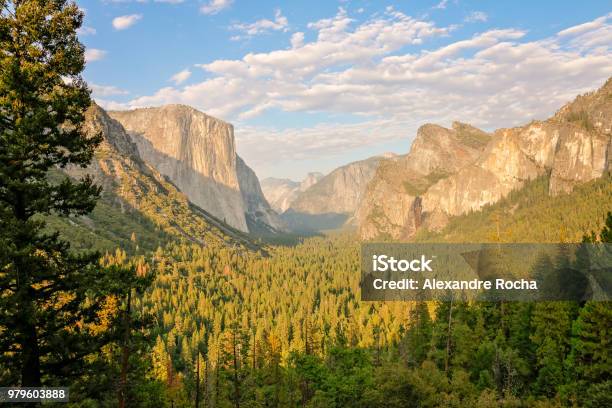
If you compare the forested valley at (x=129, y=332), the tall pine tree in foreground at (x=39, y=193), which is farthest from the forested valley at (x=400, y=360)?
the tall pine tree in foreground at (x=39, y=193)

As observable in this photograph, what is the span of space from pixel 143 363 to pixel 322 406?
17.8m

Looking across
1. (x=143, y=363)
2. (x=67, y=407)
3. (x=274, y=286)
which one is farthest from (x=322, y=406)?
(x=274, y=286)

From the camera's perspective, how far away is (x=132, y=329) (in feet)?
49.6

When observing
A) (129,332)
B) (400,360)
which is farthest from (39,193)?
(400,360)

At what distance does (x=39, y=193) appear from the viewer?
540 inches

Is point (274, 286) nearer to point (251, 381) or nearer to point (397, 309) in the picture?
point (397, 309)

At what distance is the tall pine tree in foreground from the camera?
13.1m

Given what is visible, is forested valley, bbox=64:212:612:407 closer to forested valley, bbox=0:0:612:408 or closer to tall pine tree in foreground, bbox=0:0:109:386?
forested valley, bbox=0:0:612:408

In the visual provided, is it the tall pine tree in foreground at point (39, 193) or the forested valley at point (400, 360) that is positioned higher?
the tall pine tree in foreground at point (39, 193)

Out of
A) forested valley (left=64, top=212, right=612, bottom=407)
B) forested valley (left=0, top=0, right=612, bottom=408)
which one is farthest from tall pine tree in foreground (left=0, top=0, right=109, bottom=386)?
forested valley (left=64, top=212, right=612, bottom=407)

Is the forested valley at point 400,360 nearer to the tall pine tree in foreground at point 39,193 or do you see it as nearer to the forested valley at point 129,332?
the forested valley at point 129,332

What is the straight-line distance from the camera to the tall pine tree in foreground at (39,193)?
514 inches

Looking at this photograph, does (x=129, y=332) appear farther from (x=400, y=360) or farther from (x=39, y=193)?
(x=400, y=360)

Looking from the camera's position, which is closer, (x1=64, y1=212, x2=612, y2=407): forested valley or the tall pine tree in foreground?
the tall pine tree in foreground
